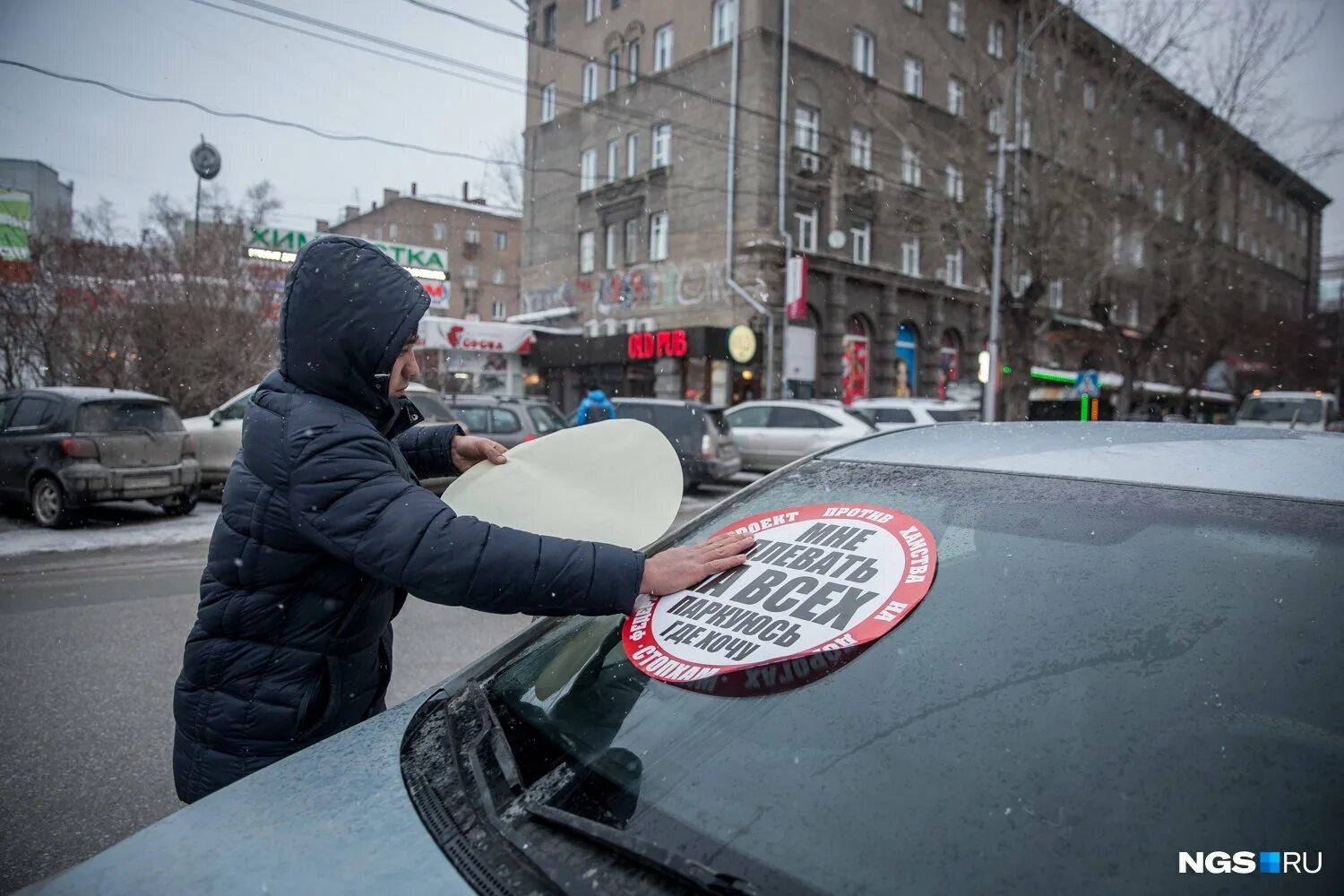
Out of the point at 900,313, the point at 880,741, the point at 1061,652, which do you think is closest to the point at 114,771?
the point at 880,741

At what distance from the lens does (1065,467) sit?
1.63 metres

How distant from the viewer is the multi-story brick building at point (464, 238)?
1697 inches

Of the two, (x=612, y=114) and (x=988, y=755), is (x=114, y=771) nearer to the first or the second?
(x=988, y=755)

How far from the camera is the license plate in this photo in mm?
9222

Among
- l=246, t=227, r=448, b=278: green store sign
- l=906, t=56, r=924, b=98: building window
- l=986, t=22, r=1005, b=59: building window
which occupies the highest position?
l=986, t=22, r=1005, b=59: building window

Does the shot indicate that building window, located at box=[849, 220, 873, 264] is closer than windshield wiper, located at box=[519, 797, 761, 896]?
No

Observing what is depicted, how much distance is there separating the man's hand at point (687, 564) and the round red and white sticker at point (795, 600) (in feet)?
0.10

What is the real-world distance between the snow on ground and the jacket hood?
7.78 meters

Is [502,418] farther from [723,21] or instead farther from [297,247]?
[723,21]

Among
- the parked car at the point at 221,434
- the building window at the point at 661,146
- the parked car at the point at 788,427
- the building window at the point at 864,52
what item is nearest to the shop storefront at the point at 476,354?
the building window at the point at 661,146

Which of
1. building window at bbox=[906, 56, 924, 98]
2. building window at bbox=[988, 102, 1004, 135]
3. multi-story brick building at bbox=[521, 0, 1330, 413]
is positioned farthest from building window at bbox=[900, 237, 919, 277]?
building window at bbox=[988, 102, 1004, 135]

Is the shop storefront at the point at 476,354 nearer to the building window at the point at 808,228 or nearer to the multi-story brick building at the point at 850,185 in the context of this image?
the multi-story brick building at the point at 850,185

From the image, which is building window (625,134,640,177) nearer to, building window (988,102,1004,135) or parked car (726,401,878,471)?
building window (988,102,1004,135)

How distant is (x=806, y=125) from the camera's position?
25.0 metres
